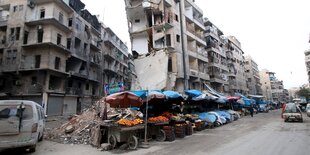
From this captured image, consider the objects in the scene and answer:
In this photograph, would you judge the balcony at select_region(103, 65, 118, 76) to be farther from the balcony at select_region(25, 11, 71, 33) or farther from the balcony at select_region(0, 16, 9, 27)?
the balcony at select_region(0, 16, 9, 27)

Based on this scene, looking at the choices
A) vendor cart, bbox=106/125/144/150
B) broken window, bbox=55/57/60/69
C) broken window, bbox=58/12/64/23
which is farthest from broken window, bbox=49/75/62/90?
vendor cart, bbox=106/125/144/150

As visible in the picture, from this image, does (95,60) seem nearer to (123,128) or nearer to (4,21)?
(4,21)

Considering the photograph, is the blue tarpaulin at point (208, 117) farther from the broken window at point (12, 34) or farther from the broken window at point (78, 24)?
the broken window at point (12, 34)

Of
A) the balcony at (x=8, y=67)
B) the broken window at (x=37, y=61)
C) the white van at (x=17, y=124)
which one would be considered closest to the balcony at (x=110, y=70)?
the broken window at (x=37, y=61)

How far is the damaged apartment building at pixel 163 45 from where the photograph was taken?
2595 cm

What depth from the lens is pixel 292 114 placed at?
22156mm

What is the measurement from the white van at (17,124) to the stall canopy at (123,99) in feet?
12.0

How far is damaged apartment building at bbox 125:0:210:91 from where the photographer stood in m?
26.0

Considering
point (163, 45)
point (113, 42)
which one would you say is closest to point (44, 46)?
point (163, 45)

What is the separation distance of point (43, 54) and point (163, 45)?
17.9 metres

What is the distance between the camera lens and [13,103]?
8.98 meters

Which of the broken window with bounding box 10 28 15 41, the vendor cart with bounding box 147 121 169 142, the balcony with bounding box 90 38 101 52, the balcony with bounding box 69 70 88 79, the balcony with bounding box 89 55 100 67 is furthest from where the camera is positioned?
the balcony with bounding box 90 38 101 52

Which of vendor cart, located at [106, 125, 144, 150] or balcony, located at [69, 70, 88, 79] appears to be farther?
balcony, located at [69, 70, 88, 79]

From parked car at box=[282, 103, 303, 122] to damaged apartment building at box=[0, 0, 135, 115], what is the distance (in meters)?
19.4
